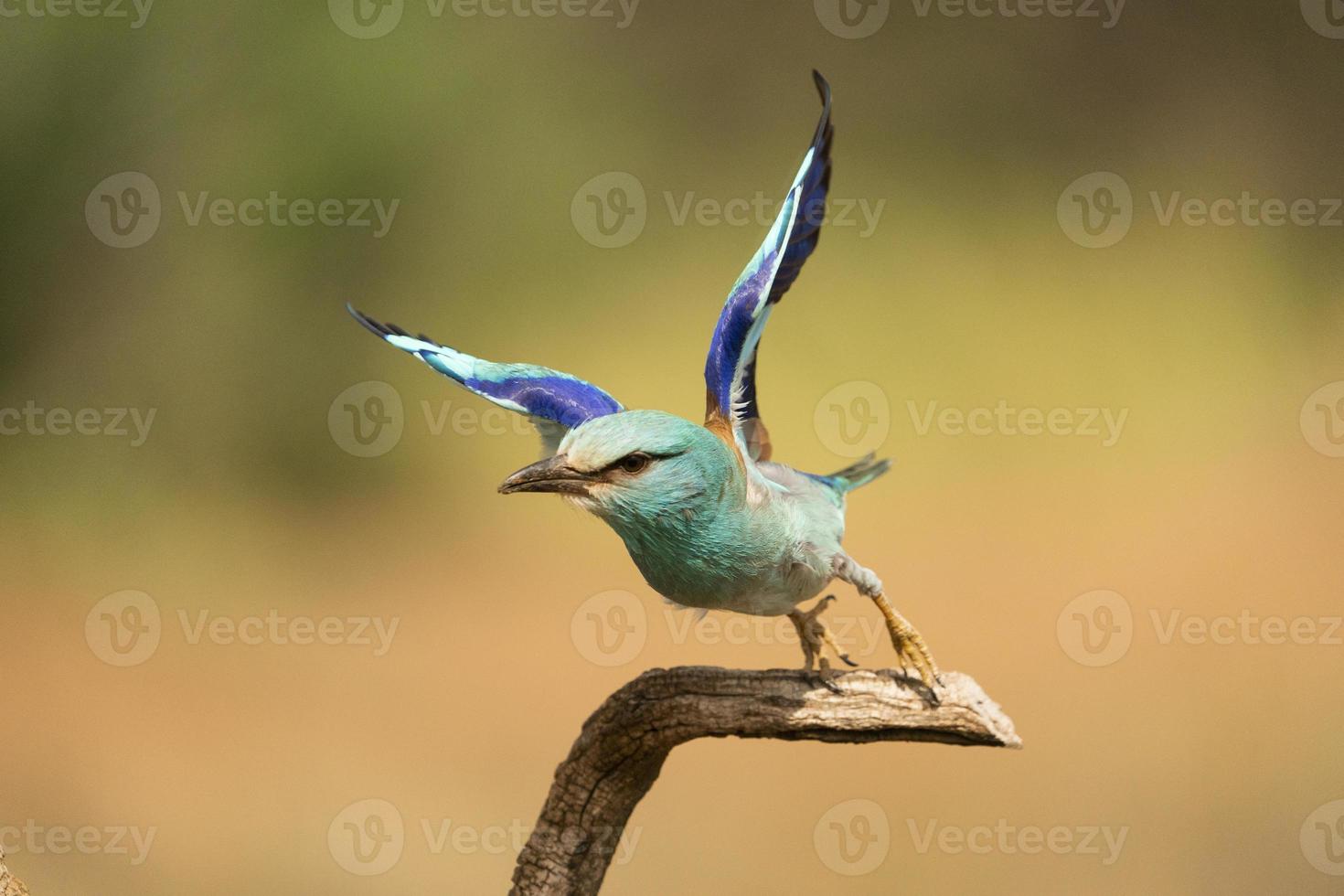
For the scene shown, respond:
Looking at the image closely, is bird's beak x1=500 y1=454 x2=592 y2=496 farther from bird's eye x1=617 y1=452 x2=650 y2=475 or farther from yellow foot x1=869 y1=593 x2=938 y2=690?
yellow foot x1=869 y1=593 x2=938 y2=690

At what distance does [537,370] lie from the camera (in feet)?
6.07

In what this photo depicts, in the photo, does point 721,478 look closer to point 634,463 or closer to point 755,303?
point 634,463

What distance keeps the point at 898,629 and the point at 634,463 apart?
0.48 meters

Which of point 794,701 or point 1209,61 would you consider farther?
point 1209,61

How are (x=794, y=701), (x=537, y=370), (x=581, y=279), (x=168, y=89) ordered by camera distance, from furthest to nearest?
(x=581, y=279), (x=168, y=89), (x=537, y=370), (x=794, y=701)

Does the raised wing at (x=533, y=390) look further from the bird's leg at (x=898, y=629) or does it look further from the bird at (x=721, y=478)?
the bird's leg at (x=898, y=629)

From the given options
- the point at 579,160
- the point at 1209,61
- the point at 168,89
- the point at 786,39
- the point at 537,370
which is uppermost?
the point at 1209,61

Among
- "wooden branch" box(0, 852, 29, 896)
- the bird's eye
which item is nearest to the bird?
the bird's eye

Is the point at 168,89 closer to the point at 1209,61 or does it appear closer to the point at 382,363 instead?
the point at 382,363

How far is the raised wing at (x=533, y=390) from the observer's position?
177 cm

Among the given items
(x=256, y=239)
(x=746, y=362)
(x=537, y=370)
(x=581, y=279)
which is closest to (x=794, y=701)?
(x=746, y=362)

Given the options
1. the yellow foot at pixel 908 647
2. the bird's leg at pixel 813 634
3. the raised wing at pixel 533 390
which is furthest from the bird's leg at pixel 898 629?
the raised wing at pixel 533 390

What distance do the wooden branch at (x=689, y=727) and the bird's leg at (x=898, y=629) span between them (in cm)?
2

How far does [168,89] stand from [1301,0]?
3.43m
